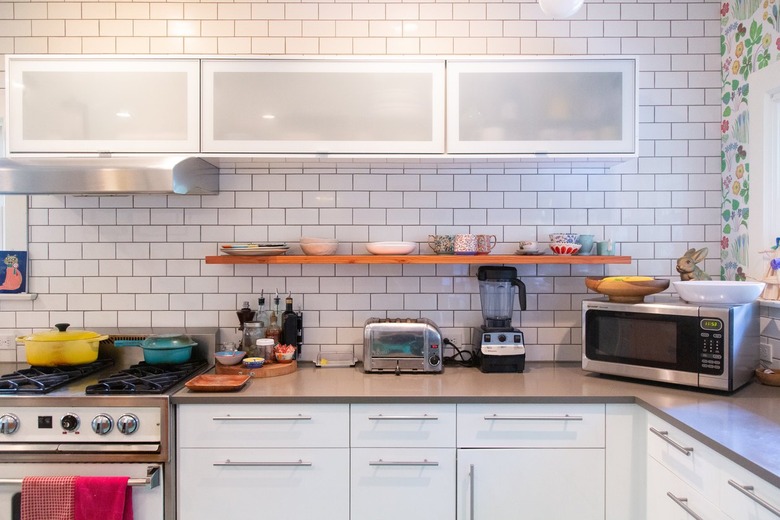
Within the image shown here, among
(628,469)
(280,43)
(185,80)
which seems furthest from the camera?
(280,43)

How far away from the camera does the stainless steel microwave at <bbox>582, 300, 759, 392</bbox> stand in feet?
6.86

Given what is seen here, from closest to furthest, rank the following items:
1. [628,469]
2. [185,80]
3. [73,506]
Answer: [73,506] → [628,469] → [185,80]

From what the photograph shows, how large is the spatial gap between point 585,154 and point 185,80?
186 centimetres

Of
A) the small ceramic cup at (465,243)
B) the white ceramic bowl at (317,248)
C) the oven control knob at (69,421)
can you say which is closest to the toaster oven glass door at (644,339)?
the small ceramic cup at (465,243)

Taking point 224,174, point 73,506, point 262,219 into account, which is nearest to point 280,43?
point 224,174

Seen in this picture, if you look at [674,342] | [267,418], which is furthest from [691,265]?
[267,418]

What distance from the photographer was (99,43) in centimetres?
275

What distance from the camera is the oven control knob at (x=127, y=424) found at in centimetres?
211

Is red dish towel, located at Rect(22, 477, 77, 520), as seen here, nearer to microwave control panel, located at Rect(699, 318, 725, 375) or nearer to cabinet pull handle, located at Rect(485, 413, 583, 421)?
cabinet pull handle, located at Rect(485, 413, 583, 421)

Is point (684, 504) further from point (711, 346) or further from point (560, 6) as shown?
point (560, 6)

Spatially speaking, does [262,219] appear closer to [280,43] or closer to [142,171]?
[142,171]

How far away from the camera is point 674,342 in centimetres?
221

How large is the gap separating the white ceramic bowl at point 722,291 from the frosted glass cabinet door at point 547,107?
67 cm

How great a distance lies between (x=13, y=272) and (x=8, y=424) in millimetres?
1014
